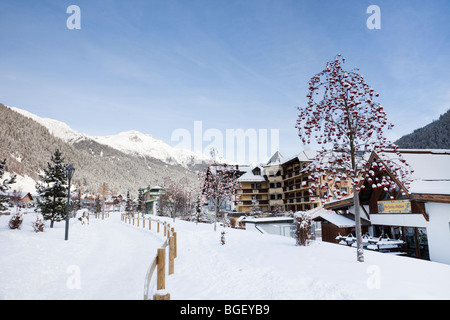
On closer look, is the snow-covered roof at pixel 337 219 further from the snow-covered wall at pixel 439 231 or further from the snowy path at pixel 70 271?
the snowy path at pixel 70 271

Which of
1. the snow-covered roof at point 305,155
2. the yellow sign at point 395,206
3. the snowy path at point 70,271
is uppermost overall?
the snow-covered roof at point 305,155

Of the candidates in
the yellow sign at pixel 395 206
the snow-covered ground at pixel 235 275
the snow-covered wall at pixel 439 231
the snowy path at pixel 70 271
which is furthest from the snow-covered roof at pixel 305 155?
the snowy path at pixel 70 271

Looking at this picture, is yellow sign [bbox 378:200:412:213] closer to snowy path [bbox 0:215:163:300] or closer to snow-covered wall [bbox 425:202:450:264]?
snow-covered wall [bbox 425:202:450:264]

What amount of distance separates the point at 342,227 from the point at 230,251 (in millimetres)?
11796

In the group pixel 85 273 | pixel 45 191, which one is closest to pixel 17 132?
pixel 45 191

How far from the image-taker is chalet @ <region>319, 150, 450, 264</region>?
44.0 feet

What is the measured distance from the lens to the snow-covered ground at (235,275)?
653 centimetres

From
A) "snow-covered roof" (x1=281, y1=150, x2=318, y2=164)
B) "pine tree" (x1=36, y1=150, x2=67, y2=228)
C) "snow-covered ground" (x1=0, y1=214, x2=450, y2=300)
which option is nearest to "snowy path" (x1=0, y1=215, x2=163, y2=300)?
"snow-covered ground" (x1=0, y1=214, x2=450, y2=300)

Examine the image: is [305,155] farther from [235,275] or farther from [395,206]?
[235,275]

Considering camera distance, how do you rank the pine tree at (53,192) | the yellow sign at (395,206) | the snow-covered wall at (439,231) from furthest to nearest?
the pine tree at (53,192), the yellow sign at (395,206), the snow-covered wall at (439,231)

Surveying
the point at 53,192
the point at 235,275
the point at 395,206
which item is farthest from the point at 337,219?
the point at 53,192
